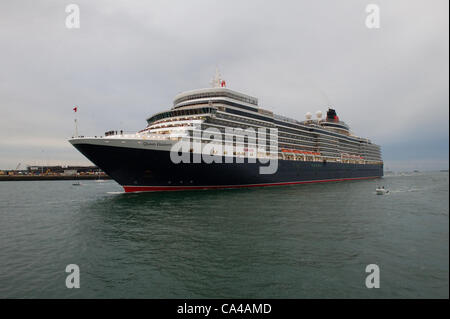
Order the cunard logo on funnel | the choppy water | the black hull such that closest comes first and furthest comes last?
the choppy water
the black hull
the cunard logo on funnel

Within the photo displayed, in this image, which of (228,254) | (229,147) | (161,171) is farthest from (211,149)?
(228,254)

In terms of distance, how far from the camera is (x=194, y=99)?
46.0m

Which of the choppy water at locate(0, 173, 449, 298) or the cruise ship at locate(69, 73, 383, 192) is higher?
the cruise ship at locate(69, 73, 383, 192)

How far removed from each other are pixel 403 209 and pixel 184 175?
25.6 metres

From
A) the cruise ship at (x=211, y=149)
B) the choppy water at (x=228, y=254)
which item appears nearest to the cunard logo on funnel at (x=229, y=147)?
the cruise ship at (x=211, y=149)

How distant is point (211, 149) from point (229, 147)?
13.1ft

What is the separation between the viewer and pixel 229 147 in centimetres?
3722

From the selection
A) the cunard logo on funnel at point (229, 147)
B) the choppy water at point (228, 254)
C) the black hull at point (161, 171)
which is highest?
the cunard logo on funnel at point (229, 147)

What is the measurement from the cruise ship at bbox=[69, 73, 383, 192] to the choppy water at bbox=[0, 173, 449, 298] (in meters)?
10.7

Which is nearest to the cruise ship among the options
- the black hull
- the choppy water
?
the black hull

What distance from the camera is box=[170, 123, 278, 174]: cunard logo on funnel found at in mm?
31828

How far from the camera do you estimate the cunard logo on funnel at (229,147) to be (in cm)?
3183

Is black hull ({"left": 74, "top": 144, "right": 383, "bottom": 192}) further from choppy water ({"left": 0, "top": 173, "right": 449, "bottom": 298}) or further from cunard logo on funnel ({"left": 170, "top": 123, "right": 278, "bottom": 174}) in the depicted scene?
choppy water ({"left": 0, "top": 173, "right": 449, "bottom": 298})

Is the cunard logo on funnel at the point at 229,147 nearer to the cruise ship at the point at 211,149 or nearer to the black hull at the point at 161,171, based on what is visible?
the cruise ship at the point at 211,149
